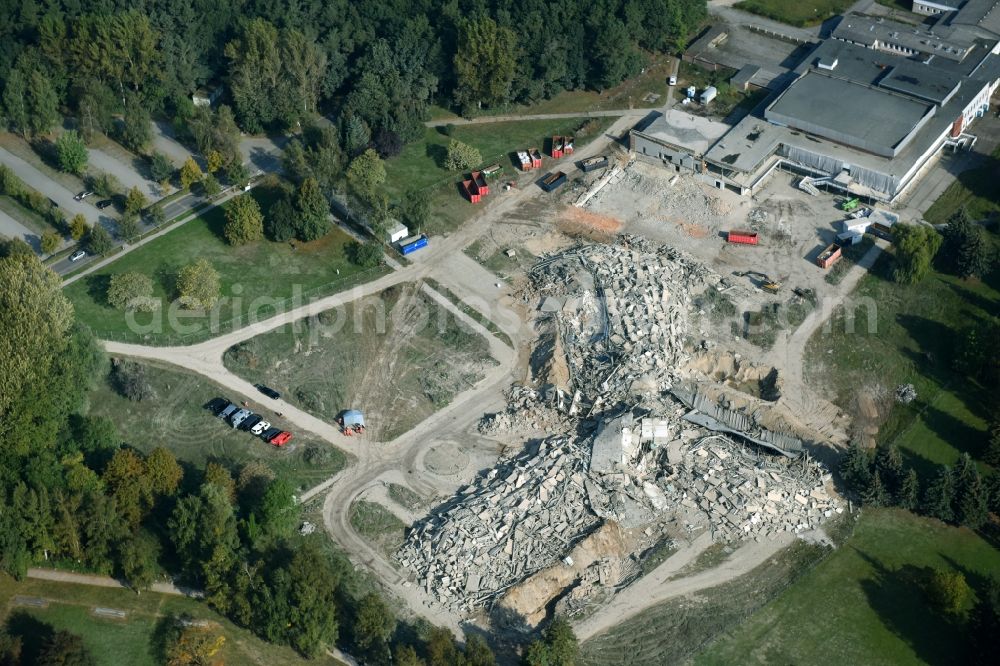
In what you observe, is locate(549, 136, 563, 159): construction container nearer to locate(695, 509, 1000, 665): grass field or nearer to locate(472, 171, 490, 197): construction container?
locate(472, 171, 490, 197): construction container

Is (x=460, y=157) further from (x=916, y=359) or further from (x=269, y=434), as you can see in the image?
(x=916, y=359)

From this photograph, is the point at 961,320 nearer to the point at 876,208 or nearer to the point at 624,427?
the point at 876,208

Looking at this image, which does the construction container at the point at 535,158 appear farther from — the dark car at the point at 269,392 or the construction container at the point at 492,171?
the dark car at the point at 269,392

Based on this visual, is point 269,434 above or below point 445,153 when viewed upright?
below

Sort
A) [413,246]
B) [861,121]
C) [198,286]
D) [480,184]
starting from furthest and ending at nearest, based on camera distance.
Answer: [861,121] < [480,184] < [413,246] < [198,286]

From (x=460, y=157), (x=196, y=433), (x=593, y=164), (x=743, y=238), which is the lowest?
(x=743, y=238)

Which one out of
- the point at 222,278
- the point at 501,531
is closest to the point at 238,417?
the point at 222,278

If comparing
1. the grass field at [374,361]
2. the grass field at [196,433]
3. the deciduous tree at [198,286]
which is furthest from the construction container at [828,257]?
the deciduous tree at [198,286]
